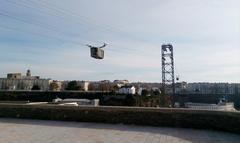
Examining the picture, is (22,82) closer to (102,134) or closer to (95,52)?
(95,52)

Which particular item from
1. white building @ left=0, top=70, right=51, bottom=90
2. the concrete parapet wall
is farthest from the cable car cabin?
white building @ left=0, top=70, right=51, bottom=90

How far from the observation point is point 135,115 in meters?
10.3

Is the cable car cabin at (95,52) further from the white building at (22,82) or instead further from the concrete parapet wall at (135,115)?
the white building at (22,82)

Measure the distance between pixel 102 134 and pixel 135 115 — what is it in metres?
2.27

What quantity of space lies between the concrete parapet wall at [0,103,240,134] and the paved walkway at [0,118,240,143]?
0.47 m

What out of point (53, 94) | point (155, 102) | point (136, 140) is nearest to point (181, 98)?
point (155, 102)

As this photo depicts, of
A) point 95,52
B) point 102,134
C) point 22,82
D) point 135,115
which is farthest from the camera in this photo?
point 22,82

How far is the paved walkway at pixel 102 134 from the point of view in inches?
296

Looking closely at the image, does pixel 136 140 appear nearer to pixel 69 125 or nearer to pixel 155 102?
pixel 69 125

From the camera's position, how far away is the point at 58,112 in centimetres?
1143

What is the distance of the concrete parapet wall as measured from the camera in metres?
9.05

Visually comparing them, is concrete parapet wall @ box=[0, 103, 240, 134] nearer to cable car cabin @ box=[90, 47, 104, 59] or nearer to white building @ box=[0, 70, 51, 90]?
cable car cabin @ box=[90, 47, 104, 59]

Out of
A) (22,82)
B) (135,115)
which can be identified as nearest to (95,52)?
(135,115)

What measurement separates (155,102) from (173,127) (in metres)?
42.7
